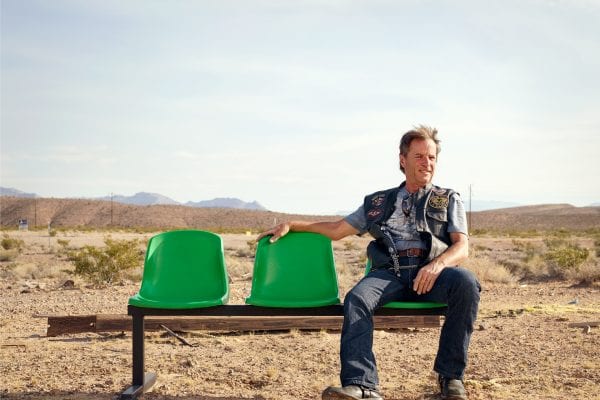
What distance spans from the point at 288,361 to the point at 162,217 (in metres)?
99.4

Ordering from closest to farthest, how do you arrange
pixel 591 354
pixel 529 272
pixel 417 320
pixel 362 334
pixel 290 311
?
pixel 362 334 → pixel 290 311 → pixel 591 354 → pixel 417 320 → pixel 529 272

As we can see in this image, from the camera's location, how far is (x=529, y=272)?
18516mm

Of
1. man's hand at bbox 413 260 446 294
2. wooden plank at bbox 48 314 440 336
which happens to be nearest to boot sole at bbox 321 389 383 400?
man's hand at bbox 413 260 446 294

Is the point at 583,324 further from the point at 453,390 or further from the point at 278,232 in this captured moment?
the point at 278,232

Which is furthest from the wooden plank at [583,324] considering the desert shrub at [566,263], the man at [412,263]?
the desert shrub at [566,263]

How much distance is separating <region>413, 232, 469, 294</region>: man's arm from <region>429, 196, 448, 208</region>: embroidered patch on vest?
0.82 feet

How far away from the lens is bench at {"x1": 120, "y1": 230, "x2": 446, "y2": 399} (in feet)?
18.4

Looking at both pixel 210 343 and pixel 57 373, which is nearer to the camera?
Result: pixel 57 373

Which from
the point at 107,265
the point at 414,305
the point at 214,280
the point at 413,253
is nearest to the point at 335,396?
the point at 414,305

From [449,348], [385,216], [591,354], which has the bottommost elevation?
[591,354]

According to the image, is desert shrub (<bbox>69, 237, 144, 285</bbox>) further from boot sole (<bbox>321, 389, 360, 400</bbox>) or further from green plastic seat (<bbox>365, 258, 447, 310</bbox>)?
boot sole (<bbox>321, 389, 360, 400</bbox>)

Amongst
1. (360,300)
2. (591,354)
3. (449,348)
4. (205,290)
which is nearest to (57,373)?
(205,290)

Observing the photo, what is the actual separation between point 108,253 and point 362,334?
12.4m

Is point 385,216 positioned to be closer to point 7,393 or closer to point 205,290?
point 205,290
